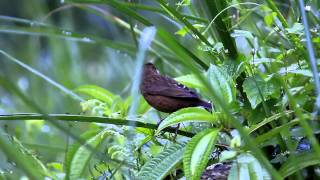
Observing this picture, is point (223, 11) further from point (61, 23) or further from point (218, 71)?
point (61, 23)

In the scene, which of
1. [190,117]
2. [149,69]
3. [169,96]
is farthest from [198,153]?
[149,69]

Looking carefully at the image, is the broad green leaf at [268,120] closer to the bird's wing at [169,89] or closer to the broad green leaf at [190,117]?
the broad green leaf at [190,117]

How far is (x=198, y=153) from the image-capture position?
1.35 meters

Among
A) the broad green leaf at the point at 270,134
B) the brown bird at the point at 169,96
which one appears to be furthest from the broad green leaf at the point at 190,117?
the brown bird at the point at 169,96

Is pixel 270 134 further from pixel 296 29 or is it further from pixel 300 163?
pixel 296 29

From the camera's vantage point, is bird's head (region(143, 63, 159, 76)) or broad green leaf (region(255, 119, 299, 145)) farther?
bird's head (region(143, 63, 159, 76))

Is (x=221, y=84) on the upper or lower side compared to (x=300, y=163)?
upper

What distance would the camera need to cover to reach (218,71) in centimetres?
150

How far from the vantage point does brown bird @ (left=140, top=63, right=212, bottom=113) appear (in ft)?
6.28

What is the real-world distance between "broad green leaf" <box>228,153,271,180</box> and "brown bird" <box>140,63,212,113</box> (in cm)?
52

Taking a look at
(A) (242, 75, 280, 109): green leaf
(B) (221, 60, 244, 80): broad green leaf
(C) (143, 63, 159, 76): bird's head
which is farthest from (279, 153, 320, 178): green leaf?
(C) (143, 63, 159, 76): bird's head

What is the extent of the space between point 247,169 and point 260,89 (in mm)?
234

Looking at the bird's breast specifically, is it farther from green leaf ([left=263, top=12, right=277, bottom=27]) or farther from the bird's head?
green leaf ([left=263, top=12, right=277, bottom=27])

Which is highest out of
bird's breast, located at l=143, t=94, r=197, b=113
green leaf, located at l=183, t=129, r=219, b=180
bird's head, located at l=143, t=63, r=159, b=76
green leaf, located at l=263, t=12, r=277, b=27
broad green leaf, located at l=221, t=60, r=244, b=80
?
bird's head, located at l=143, t=63, r=159, b=76
